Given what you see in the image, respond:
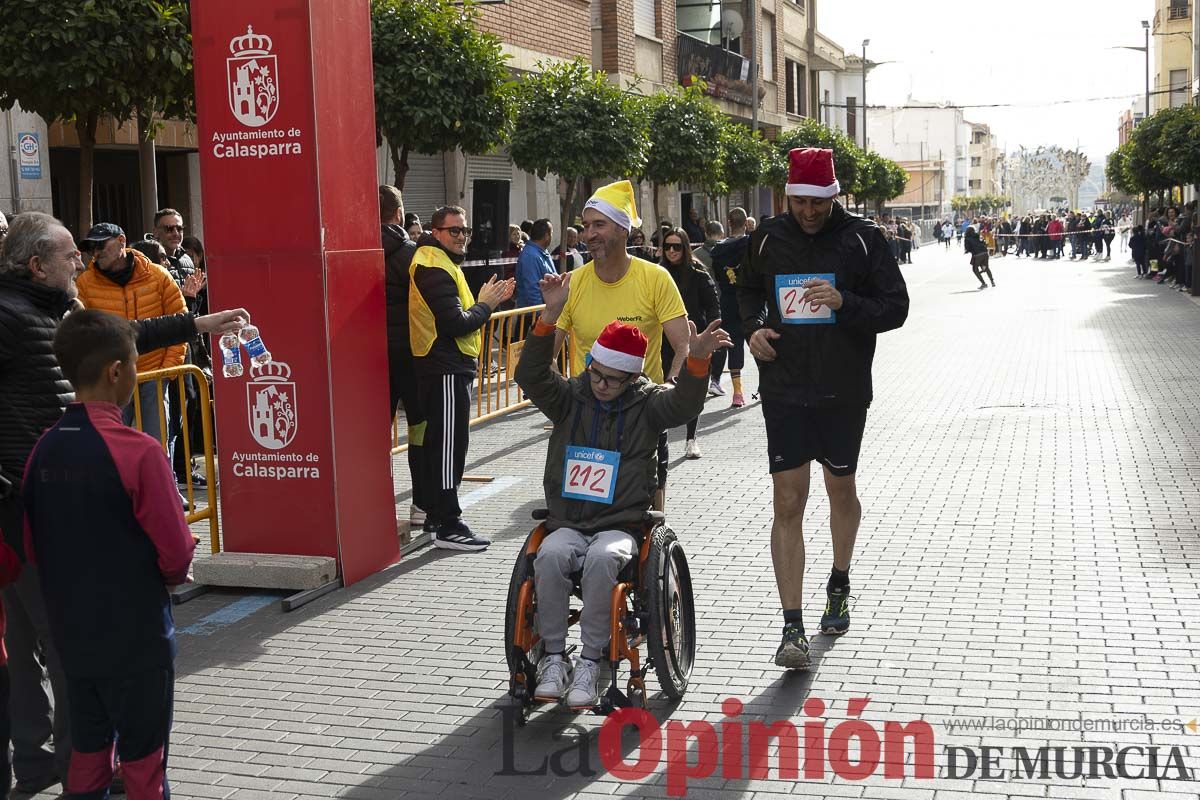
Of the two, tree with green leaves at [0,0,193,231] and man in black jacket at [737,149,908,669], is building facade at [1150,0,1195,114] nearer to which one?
tree with green leaves at [0,0,193,231]

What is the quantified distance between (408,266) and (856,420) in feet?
12.1

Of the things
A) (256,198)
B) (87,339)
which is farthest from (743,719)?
(256,198)

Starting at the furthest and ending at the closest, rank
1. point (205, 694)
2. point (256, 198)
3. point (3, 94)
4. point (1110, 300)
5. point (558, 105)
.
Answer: point (1110, 300) → point (558, 105) → point (3, 94) → point (256, 198) → point (205, 694)

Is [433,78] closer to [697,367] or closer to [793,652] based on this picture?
[697,367]

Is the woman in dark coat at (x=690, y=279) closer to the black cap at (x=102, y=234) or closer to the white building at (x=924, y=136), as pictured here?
the black cap at (x=102, y=234)

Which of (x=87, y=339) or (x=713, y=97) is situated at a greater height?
(x=713, y=97)

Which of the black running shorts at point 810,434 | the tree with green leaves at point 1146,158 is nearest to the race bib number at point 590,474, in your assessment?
the black running shorts at point 810,434

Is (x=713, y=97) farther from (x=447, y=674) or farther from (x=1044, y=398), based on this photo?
(x=447, y=674)

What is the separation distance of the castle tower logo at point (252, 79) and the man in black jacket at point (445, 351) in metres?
1.28

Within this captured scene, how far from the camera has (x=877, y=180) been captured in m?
59.5

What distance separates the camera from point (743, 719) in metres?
5.21

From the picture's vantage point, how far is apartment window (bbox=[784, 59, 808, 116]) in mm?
48562

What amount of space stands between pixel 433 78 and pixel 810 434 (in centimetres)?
965

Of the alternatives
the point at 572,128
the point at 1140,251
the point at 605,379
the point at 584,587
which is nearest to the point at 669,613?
the point at 584,587
